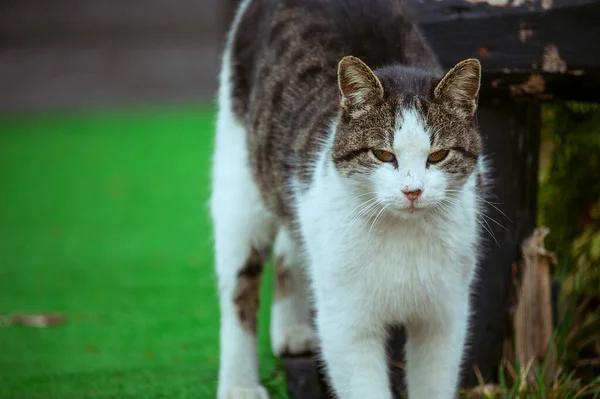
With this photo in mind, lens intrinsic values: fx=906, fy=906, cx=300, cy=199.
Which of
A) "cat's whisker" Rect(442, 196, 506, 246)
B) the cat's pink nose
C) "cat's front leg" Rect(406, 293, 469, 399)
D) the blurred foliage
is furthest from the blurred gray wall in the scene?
the cat's pink nose

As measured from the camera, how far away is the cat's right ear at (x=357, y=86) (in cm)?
281

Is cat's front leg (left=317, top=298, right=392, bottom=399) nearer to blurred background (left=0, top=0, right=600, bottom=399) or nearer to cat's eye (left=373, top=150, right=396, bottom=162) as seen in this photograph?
cat's eye (left=373, top=150, right=396, bottom=162)

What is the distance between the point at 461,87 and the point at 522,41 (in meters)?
Result: 0.50

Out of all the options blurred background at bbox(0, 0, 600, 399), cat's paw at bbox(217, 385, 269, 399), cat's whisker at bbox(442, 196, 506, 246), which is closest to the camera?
cat's whisker at bbox(442, 196, 506, 246)

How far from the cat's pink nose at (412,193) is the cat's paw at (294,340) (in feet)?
5.22

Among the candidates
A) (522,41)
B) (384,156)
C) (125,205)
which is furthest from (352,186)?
(125,205)

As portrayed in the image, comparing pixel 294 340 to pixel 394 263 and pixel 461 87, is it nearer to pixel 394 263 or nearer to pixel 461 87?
pixel 394 263

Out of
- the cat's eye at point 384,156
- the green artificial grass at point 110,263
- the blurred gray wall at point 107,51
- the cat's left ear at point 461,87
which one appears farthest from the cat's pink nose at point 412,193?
the blurred gray wall at point 107,51

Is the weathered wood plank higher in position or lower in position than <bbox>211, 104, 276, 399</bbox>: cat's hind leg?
higher

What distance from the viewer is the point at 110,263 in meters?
Result: 6.38

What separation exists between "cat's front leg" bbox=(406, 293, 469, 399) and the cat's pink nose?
522 millimetres

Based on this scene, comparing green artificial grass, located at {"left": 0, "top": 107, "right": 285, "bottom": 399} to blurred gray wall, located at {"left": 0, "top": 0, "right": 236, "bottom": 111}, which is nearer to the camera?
green artificial grass, located at {"left": 0, "top": 107, "right": 285, "bottom": 399}

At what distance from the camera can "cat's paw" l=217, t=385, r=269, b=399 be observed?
3.74 m

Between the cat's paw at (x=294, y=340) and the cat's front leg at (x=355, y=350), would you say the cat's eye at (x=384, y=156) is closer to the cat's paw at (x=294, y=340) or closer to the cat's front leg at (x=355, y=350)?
the cat's front leg at (x=355, y=350)
